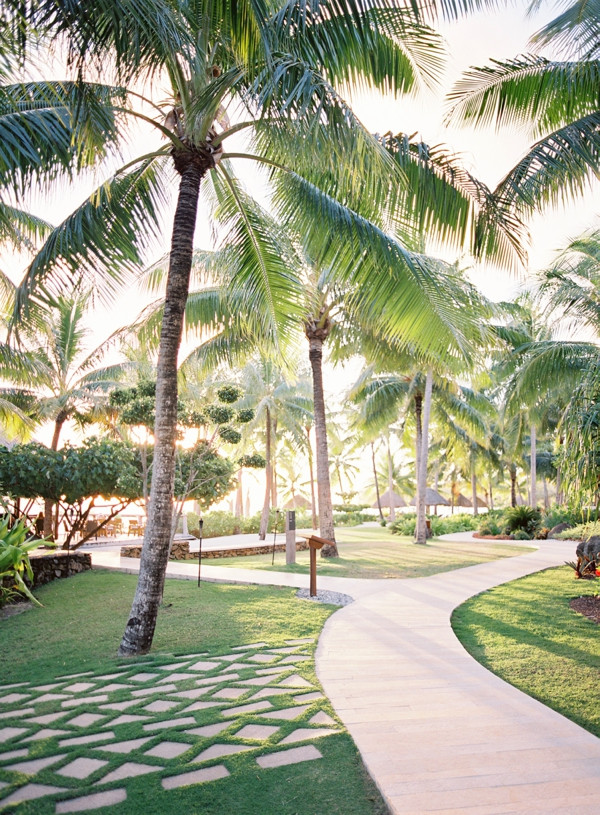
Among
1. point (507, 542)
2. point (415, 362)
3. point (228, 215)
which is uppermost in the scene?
point (228, 215)

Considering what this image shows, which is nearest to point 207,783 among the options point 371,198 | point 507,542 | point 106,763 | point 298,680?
point 106,763

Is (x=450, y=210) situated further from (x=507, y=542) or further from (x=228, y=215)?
(x=507, y=542)

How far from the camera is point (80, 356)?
63.4 feet

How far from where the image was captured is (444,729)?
3.55 meters

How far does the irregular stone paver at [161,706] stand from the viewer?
405cm

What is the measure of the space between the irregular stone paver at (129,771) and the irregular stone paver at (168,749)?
126 millimetres

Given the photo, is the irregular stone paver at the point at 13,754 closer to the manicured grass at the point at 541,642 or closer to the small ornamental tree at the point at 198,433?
the manicured grass at the point at 541,642

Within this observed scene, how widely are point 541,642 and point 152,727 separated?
4.17m

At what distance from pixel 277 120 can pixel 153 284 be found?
695cm

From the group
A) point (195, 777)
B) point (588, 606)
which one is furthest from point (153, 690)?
point (588, 606)

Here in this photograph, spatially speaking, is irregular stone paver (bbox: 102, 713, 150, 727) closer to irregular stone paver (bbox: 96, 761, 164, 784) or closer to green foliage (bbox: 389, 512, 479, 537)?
irregular stone paver (bbox: 96, 761, 164, 784)

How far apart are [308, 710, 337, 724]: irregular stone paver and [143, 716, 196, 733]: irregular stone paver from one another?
79 centimetres

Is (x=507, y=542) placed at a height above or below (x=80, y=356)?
below

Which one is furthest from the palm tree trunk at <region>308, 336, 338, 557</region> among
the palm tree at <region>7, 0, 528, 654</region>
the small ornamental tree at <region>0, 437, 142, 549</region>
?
the palm tree at <region>7, 0, 528, 654</region>
